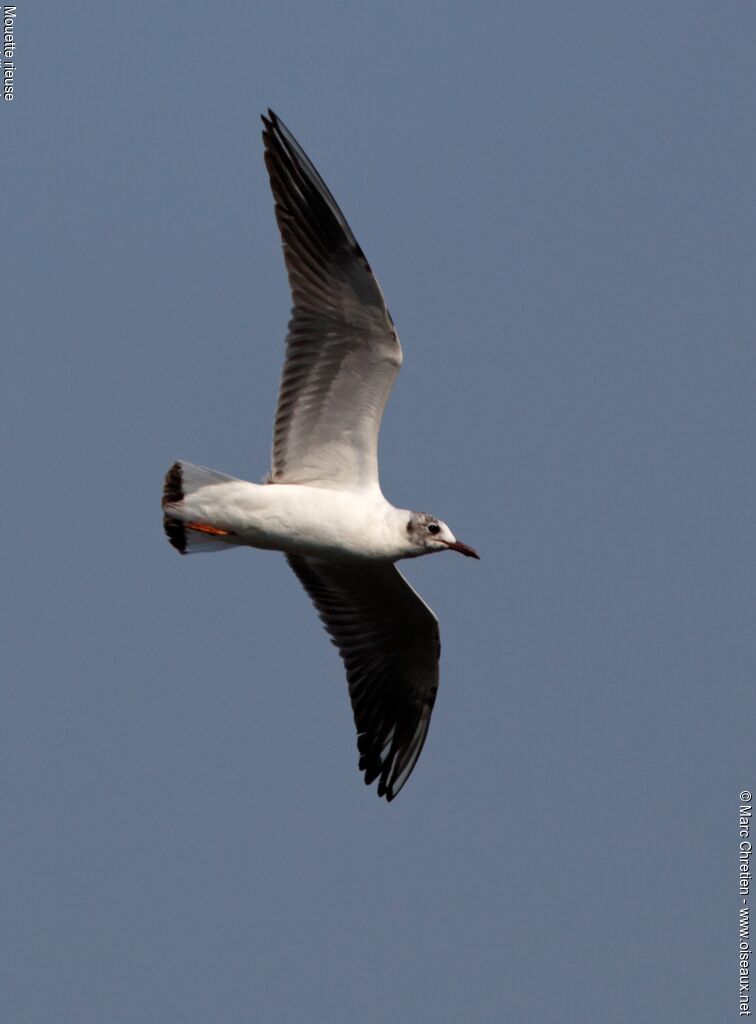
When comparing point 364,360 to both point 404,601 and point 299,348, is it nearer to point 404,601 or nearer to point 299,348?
point 299,348

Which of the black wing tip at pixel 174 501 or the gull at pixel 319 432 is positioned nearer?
the gull at pixel 319 432

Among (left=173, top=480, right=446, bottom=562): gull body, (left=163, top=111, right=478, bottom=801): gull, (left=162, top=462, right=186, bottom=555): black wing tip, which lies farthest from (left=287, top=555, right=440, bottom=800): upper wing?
(left=162, top=462, right=186, bottom=555): black wing tip

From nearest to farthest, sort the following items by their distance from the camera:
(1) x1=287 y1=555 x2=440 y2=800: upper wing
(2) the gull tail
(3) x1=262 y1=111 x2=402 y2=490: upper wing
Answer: (3) x1=262 y1=111 x2=402 y2=490: upper wing, (2) the gull tail, (1) x1=287 y1=555 x2=440 y2=800: upper wing

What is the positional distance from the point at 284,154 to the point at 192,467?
93.9 inches

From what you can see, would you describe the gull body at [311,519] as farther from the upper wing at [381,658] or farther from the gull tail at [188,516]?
the upper wing at [381,658]

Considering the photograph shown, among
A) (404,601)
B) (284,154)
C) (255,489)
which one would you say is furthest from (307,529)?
(284,154)

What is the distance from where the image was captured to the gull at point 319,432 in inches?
562

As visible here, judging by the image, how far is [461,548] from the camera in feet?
47.5

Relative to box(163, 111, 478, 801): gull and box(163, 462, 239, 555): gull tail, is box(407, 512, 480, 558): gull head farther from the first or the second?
box(163, 462, 239, 555): gull tail

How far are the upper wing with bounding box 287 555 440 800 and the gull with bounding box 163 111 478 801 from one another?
2.86 feet

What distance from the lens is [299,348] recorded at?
47.4 ft

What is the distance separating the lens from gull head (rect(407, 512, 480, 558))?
14.3 m

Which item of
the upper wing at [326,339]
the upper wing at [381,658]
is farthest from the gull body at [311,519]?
the upper wing at [381,658]

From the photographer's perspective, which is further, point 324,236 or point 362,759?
point 362,759
